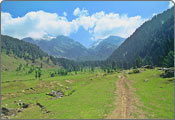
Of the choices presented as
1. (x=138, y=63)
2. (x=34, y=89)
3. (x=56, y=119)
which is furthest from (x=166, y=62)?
(x=56, y=119)

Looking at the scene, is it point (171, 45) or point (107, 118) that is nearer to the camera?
point (107, 118)

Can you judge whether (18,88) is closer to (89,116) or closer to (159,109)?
(89,116)

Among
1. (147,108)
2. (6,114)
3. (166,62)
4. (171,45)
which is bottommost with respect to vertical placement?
(6,114)

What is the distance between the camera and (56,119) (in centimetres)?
2811

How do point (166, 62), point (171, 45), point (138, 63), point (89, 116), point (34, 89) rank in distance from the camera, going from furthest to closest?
point (138, 63), point (171, 45), point (166, 62), point (34, 89), point (89, 116)

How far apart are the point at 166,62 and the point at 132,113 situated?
84882 millimetres

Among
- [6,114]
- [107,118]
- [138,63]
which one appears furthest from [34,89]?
[138,63]

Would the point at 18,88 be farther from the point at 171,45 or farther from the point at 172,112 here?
the point at 171,45

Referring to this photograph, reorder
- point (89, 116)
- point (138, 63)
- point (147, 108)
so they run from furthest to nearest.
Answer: point (138, 63) → point (147, 108) → point (89, 116)

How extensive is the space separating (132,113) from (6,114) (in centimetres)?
3031

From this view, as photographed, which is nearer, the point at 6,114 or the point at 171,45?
the point at 6,114

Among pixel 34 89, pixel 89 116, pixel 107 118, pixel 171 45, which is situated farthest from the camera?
pixel 171 45

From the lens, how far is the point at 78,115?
29.1m

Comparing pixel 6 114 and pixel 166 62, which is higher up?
pixel 166 62
